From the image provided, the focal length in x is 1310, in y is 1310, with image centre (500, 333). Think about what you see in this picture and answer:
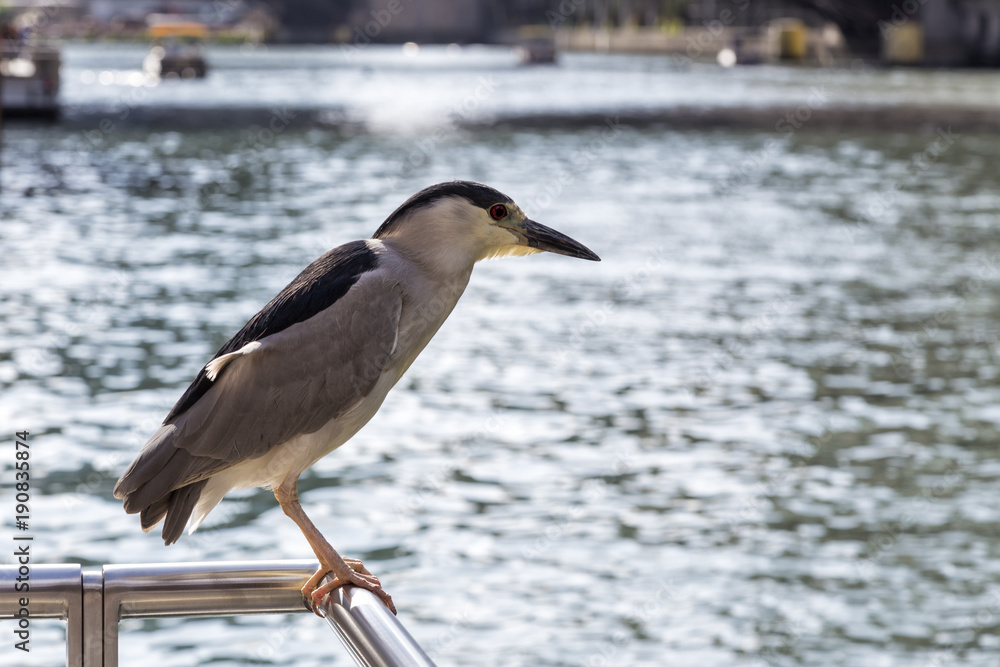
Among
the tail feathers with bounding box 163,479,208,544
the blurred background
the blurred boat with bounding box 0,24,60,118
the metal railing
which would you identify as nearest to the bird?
the tail feathers with bounding box 163,479,208,544

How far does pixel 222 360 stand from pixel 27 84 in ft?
101

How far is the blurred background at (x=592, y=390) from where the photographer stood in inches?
245

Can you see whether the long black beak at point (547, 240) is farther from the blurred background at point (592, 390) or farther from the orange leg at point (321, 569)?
the blurred background at point (592, 390)

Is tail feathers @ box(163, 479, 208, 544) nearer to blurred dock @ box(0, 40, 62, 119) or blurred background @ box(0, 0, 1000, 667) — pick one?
blurred background @ box(0, 0, 1000, 667)

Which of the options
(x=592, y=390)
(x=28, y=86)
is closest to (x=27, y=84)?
(x=28, y=86)

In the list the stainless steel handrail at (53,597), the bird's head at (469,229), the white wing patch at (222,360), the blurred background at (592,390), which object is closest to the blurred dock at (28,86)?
the blurred background at (592,390)

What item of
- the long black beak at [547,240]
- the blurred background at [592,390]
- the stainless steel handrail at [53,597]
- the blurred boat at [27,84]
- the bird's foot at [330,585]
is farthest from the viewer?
the blurred boat at [27,84]

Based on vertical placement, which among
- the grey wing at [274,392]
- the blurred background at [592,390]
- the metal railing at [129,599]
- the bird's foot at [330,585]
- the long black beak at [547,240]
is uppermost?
the long black beak at [547,240]

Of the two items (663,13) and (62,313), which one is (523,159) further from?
(663,13)

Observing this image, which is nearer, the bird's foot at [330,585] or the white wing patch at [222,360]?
the bird's foot at [330,585]

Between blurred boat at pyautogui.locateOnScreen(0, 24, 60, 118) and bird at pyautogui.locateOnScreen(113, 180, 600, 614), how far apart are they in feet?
97.5

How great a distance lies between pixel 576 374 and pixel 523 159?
1553 centimetres

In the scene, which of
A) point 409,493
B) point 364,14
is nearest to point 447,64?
point 364,14

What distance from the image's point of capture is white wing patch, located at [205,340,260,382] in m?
1.86
